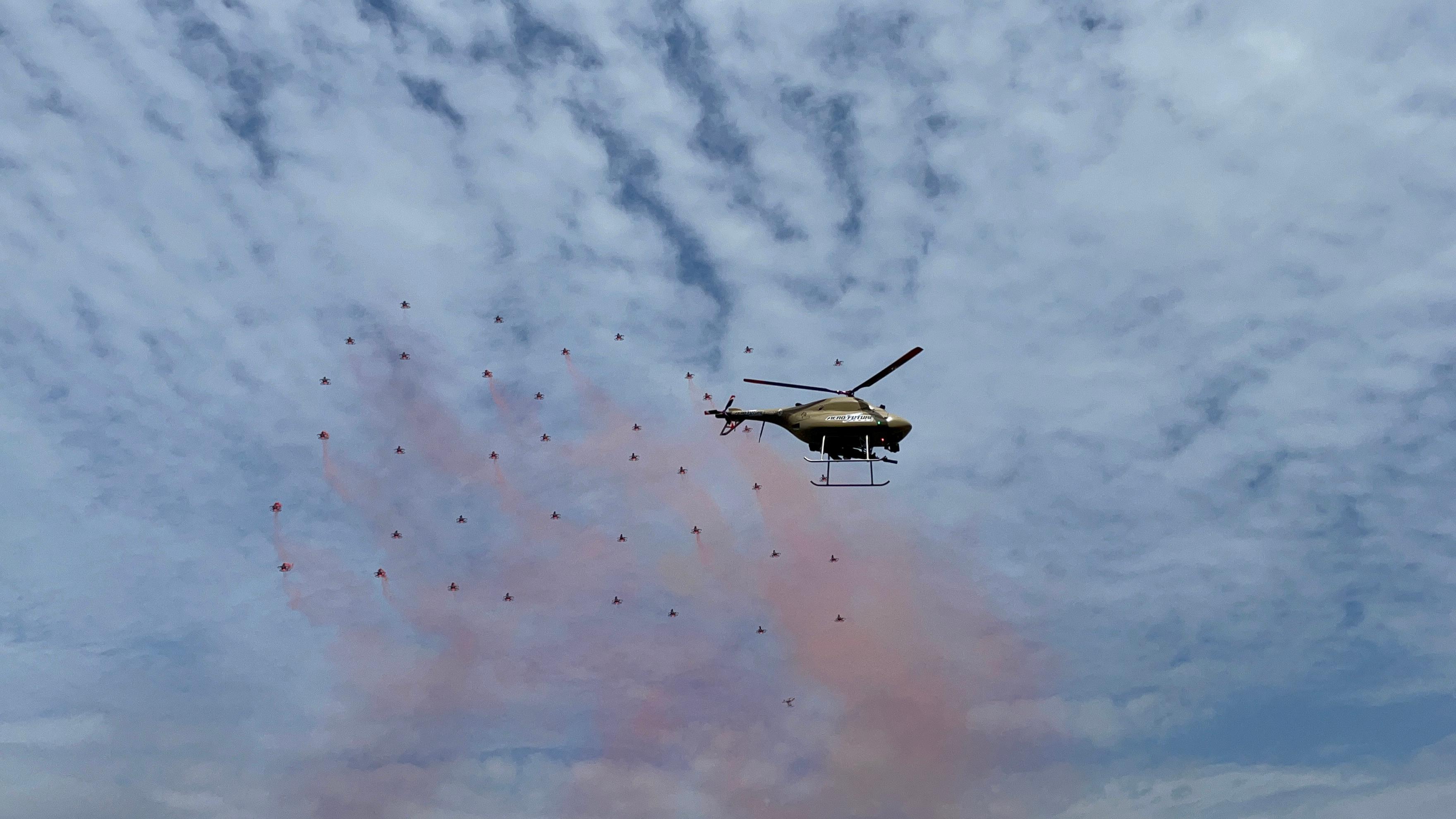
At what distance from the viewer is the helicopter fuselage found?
3334 inches

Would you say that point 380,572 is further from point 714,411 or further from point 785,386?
point 785,386

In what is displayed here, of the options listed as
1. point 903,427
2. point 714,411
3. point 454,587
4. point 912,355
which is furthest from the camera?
point 454,587

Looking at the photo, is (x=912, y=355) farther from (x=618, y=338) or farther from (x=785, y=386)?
(x=618, y=338)

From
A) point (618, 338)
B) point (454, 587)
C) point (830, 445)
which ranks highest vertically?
point (618, 338)

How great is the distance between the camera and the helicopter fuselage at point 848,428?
8469 cm

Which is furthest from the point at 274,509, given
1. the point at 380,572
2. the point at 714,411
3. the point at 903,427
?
the point at 903,427

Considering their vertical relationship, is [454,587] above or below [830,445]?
below

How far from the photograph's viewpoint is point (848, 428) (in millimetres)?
84688

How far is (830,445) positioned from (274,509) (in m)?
57.5

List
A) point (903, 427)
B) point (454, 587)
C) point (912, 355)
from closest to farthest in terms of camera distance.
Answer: point (912, 355) < point (903, 427) < point (454, 587)

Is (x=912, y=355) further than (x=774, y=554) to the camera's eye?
No

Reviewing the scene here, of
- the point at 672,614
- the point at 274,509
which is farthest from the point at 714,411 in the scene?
the point at 274,509

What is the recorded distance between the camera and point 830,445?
85688 mm

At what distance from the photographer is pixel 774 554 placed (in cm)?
10156
